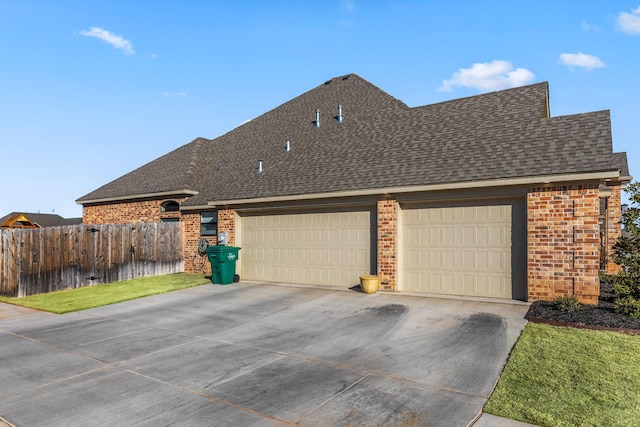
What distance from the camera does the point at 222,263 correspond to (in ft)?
44.1

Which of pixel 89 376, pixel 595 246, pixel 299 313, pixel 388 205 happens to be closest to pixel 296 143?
pixel 388 205

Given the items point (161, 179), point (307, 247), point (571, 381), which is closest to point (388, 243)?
point (307, 247)

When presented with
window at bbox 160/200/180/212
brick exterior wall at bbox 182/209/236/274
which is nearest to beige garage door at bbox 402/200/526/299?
brick exterior wall at bbox 182/209/236/274

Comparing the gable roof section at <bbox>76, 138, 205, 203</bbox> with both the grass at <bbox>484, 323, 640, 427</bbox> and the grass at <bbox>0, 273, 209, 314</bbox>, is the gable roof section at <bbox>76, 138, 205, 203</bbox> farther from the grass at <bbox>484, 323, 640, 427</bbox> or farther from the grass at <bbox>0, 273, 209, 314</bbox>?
the grass at <bbox>484, 323, 640, 427</bbox>

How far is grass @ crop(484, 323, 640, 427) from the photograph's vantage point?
412cm

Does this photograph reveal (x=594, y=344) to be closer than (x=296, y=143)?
Yes

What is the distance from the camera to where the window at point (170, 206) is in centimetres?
1727

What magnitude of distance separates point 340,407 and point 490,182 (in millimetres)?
7139

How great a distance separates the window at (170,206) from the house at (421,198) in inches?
2.0

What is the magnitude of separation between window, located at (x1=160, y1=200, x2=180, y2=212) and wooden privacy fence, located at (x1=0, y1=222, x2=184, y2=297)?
908 mm

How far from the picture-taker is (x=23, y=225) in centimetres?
4075

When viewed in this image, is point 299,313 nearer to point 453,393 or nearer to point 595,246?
point 453,393

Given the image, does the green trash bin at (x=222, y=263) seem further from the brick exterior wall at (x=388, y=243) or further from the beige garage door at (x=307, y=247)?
the brick exterior wall at (x=388, y=243)

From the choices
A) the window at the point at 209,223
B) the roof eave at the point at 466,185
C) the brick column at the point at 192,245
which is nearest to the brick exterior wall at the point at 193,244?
the brick column at the point at 192,245
